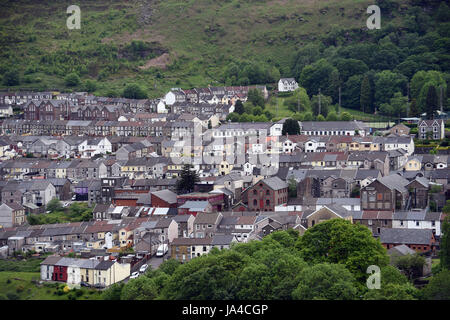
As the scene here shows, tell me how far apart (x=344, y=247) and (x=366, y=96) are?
43105mm

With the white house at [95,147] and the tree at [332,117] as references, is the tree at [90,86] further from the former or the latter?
the tree at [332,117]

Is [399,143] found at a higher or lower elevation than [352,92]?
lower

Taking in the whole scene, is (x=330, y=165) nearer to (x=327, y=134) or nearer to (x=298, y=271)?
(x=327, y=134)

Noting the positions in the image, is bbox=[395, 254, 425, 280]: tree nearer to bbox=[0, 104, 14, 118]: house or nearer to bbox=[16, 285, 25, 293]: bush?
bbox=[16, 285, 25, 293]: bush

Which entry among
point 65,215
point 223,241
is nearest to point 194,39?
point 65,215

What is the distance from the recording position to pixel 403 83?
78.0 meters

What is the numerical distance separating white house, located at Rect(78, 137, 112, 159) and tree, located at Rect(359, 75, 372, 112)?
930 inches

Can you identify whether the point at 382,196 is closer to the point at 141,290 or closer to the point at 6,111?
the point at 141,290

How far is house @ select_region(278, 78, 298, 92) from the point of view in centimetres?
8281

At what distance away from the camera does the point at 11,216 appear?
50.3 metres

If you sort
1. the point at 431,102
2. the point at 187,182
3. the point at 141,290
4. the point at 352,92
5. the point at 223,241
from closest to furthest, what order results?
the point at 141,290 < the point at 223,241 < the point at 187,182 < the point at 431,102 < the point at 352,92

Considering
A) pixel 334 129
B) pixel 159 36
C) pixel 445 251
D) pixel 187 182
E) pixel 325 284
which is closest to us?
pixel 325 284

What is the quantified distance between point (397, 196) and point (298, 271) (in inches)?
591
